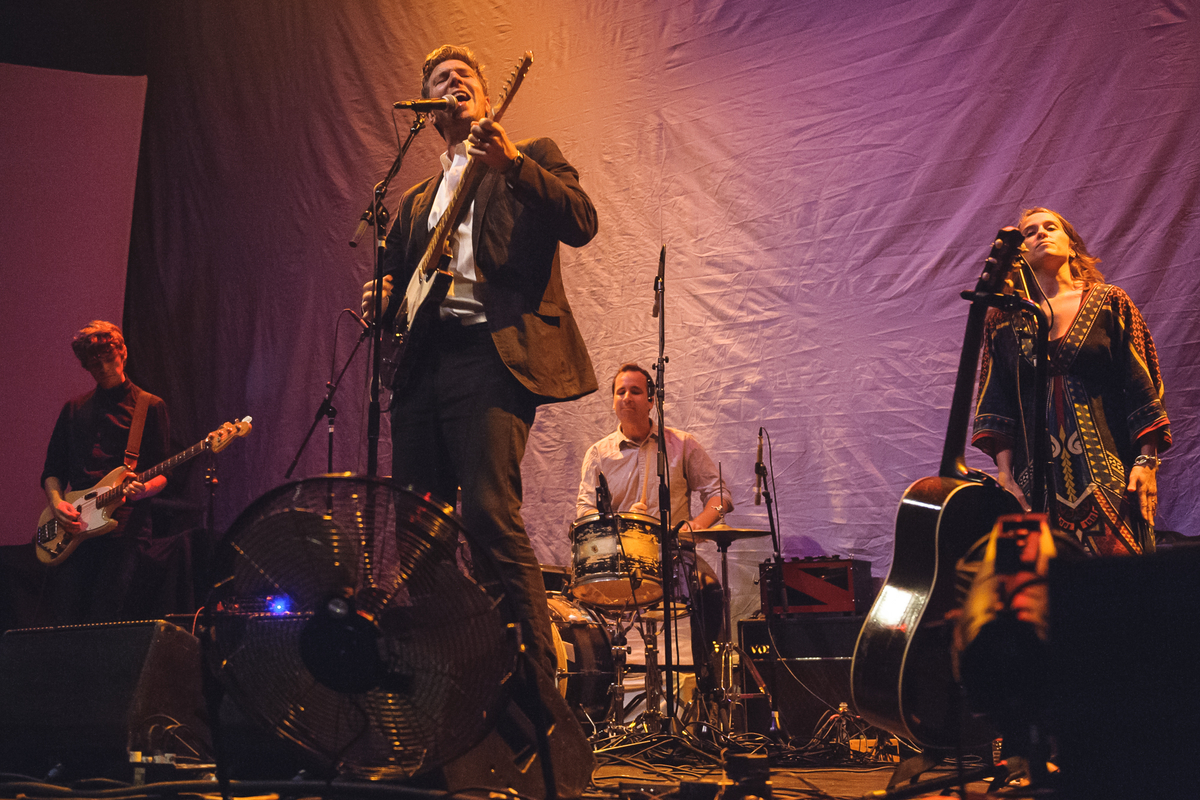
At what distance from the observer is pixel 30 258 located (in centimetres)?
604

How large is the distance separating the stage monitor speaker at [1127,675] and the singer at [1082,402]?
4.88 feet

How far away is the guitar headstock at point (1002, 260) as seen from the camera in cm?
244

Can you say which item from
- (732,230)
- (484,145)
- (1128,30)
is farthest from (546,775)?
(1128,30)

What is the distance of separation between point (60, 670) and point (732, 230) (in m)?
3.65

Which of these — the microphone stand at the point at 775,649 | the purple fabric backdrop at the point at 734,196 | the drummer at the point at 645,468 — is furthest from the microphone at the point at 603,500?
the purple fabric backdrop at the point at 734,196

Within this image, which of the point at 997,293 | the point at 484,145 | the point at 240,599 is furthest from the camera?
the point at 997,293

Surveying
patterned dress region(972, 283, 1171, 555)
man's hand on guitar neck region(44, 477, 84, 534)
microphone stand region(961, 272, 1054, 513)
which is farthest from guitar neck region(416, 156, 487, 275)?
man's hand on guitar neck region(44, 477, 84, 534)

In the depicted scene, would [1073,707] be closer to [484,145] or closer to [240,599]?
[240,599]

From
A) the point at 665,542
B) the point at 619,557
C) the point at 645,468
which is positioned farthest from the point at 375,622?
the point at 645,468

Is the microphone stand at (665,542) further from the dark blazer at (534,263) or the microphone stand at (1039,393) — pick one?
the microphone stand at (1039,393)

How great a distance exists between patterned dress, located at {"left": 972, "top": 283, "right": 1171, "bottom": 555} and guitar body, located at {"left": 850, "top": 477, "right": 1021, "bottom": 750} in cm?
80

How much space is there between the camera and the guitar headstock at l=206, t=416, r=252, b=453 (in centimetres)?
521

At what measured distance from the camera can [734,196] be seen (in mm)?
4965

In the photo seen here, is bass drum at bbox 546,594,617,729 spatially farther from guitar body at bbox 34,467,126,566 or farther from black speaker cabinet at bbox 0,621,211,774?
guitar body at bbox 34,467,126,566
